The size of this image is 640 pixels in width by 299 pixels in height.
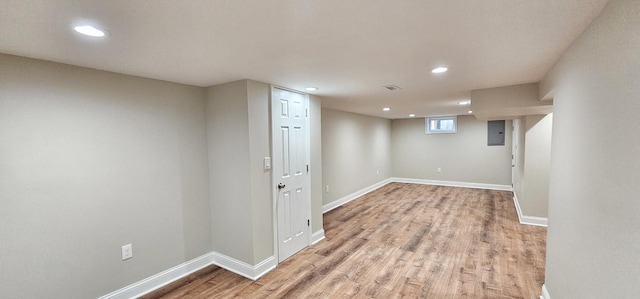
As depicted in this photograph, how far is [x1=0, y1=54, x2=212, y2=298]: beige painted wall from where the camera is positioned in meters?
1.89

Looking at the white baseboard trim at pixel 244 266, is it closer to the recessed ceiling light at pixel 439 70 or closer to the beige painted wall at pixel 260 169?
the beige painted wall at pixel 260 169

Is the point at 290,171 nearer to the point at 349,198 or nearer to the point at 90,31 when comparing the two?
the point at 90,31

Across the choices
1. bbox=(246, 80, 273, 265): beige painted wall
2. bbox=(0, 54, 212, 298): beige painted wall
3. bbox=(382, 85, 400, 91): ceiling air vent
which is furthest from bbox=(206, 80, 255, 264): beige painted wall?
bbox=(382, 85, 400, 91): ceiling air vent

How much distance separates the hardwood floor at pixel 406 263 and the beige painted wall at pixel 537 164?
0.39 metres

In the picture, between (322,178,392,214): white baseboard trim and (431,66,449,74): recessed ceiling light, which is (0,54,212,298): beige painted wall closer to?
(431,66,449,74): recessed ceiling light

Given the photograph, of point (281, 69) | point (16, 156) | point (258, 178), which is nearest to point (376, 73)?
point (281, 69)

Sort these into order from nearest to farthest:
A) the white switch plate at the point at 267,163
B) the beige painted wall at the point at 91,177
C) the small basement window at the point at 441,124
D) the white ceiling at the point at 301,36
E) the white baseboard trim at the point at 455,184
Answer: the white ceiling at the point at 301,36 → the beige painted wall at the point at 91,177 → the white switch plate at the point at 267,163 → the white baseboard trim at the point at 455,184 → the small basement window at the point at 441,124

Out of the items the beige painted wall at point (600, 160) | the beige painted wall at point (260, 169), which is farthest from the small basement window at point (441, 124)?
the beige painted wall at point (260, 169)

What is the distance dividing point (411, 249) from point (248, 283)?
210 cm

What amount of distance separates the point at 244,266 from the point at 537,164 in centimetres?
468

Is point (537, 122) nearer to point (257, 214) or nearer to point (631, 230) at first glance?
point (631, 230)

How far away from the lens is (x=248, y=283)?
2.71m

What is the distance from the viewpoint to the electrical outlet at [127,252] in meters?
2.42

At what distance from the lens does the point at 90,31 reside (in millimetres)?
1437
